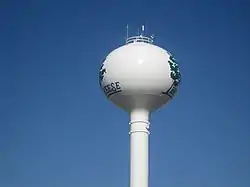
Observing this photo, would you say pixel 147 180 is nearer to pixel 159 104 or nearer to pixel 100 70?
pixel 159 104

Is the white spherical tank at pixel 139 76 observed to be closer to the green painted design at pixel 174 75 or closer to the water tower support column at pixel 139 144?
the green painted design at pixel 174 75

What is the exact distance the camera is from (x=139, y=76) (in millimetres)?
27172

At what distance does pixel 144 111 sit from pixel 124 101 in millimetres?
1081

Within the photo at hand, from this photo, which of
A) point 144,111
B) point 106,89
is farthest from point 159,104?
point 106,89

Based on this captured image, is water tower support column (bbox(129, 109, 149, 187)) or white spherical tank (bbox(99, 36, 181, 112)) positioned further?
water tower support column (bbox(129, 109, 149, 187))

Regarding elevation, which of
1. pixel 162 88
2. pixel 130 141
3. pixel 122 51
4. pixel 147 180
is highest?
pixel 122 51

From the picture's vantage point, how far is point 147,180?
2770 centimetres

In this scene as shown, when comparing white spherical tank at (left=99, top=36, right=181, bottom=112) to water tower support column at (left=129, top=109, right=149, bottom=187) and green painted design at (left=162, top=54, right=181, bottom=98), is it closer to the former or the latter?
green painted design at (left=162, top=54, right=181, bottom=98)

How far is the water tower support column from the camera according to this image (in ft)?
90.8

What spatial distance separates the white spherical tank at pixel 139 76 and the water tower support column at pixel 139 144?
1.43 feet

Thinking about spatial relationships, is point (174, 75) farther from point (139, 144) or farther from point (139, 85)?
point (139, 144)

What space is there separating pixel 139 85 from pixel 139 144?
2.93 metres

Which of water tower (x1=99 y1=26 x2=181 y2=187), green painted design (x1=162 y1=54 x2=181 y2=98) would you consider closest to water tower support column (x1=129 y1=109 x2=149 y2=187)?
water tower (x1=99 y1=26 x2=181 y2=187)

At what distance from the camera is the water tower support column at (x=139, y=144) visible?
90.8ft
